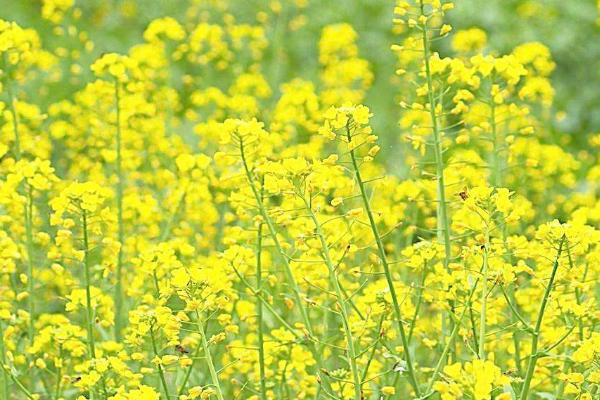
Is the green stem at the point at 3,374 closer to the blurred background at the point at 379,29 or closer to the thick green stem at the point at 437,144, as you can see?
the thick green stem at the point at 437,144

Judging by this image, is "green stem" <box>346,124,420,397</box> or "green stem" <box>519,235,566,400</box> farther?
"green stem" <box>346,124,420,397</box>

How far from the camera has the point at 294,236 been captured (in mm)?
4844

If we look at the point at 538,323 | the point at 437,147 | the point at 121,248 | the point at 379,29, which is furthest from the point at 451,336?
the point at 379,29

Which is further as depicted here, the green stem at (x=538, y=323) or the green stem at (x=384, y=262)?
the green stem at (x=384, y=262)

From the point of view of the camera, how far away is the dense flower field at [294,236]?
12.9 feet

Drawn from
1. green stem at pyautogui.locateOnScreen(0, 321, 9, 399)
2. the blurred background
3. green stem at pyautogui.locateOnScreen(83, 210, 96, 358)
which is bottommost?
green stem at pyautogui.locateOnScreen(0, 321, 9, 399)

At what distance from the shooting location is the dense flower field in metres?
3.94

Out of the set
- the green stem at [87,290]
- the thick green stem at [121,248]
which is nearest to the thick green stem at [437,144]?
the green stem at [87,290]

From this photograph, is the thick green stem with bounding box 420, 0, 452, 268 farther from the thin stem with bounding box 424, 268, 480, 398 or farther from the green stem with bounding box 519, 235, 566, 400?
the green stem with bounding box 519, 235, 566, 400

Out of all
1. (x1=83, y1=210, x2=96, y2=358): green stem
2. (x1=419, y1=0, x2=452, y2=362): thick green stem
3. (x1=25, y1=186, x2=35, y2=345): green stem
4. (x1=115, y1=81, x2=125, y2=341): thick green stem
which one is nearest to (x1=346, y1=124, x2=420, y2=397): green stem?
(x1=419, y1=0, x2=452, y2=362): thick green stem

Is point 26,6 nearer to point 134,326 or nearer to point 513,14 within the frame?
point 513,14

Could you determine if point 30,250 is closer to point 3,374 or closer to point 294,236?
point 3,374

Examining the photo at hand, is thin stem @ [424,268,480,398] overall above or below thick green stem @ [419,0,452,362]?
below

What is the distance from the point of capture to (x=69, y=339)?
449 cm
